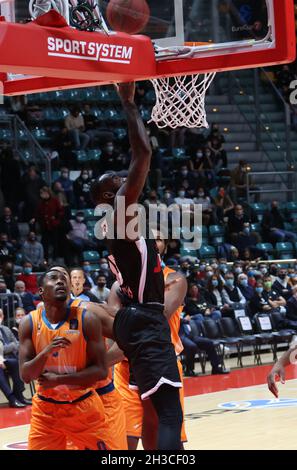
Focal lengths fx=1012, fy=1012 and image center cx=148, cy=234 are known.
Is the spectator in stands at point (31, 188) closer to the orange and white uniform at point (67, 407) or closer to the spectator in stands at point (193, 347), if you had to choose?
the spectator in stands at point (193, 347)

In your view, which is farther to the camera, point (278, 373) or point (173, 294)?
point (173, 294)

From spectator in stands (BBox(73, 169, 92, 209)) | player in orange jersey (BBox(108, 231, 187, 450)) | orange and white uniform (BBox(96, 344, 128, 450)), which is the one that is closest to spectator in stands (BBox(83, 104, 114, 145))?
spectator in stands (BBox(73, 169, 92, 209))

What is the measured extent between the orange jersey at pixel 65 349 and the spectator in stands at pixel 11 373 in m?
6.22

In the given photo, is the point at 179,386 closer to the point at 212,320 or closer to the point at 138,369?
the point at 138,369

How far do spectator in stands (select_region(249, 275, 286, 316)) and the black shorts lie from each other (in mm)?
11767

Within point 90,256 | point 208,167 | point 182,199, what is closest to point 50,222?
→ point 90,256

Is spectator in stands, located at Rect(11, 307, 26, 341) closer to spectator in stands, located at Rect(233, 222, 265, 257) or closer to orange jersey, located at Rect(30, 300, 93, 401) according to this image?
orange jersey, located at Rect(30, 300, 93, 401)

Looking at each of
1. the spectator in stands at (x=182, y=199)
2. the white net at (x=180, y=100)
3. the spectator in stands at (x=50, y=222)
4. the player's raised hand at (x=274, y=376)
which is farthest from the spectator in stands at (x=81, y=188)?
the player's raised hand at (x=274, y=376)

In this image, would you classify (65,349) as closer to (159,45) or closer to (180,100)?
(159,45)

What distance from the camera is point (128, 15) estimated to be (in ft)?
20.1

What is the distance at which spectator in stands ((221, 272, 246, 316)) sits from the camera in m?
16.0

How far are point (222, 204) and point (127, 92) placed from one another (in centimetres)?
1448

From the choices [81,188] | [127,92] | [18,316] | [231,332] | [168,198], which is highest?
[127,92]
